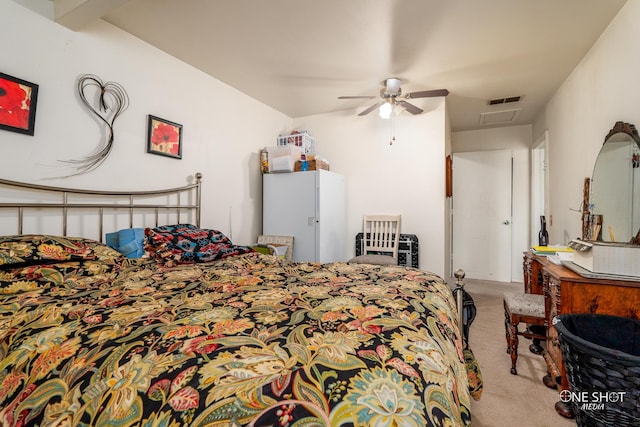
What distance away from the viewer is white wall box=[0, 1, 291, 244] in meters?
1.71

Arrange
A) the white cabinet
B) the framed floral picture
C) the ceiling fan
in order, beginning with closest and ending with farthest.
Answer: the framed floral picture < the ceiling fan < the white cabinet

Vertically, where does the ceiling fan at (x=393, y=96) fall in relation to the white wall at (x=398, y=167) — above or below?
above

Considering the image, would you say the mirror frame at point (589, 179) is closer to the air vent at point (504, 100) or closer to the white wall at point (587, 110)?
the white wall at point (587, 110)

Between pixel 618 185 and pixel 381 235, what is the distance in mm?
2066

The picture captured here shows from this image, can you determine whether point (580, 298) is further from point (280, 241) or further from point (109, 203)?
point (109, 203)

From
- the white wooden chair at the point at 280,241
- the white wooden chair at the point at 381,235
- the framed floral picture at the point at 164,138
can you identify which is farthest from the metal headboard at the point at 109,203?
the white wooden chair at the point at 381,235

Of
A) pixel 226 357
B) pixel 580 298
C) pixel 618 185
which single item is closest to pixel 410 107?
pixel 618 185

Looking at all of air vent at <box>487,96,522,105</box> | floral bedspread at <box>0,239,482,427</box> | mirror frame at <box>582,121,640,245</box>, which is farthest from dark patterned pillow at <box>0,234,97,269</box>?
air vent at <box>487,96,522,105</box>

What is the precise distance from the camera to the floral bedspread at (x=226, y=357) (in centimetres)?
54

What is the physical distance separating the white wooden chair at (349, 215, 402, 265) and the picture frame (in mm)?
2935

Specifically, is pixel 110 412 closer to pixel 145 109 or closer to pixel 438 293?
pixel 438 293

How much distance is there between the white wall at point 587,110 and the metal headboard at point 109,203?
3.28 m

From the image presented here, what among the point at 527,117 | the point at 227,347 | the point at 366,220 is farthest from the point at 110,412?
the point at 527,117

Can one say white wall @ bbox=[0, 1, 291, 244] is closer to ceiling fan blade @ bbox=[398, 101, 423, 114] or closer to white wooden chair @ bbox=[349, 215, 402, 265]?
white wooden chair @ bbox=[349, 215, 402, 265]
